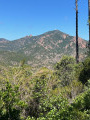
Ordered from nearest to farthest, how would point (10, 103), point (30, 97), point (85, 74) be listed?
point (10, 103), point (30, 97), point (85, 74)

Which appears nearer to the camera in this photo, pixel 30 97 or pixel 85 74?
pixel 30 97

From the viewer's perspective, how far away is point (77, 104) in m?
5.04

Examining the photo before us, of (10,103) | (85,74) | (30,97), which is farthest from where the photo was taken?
(85,74)

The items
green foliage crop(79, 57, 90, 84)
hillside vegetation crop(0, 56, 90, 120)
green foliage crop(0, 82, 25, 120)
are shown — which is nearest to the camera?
hillside vegetation crop(0, 56, 90, 120)

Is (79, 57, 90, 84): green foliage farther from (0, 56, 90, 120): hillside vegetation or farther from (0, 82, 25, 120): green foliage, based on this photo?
(0, 82, 25, 120): green foliage

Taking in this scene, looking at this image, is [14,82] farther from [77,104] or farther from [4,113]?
[77,104]

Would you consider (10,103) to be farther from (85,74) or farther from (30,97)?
(85,74)

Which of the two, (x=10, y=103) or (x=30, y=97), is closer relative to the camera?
(x=10, y=103)

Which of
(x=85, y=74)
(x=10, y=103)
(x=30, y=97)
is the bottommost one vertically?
(x=10, y=103)

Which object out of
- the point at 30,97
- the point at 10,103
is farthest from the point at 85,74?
the point at 10,103

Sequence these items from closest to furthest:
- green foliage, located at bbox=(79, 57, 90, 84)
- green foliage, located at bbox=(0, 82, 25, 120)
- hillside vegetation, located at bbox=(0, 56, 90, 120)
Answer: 1. hillside vegetation, located at bbox=(0, 56, 90, 120)
2. green foliage, located at bbox=(0, 82, 25, 120)
3. green foliage, located at bbox=(79, 57, 90, 84)

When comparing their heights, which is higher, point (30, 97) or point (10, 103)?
point (30, 97)

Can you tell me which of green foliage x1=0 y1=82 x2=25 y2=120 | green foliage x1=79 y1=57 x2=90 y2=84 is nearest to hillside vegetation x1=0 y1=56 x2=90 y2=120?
green foliage x1=0 y1=82 x2=25 y2=120

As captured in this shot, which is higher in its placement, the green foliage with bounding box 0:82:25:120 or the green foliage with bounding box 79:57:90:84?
the green foliage with bounding box 79:57:90:84
